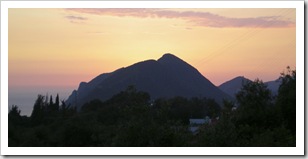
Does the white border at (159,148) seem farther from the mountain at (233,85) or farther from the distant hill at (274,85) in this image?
the distant hill at (274,85)

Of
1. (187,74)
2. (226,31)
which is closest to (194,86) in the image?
(187,74)

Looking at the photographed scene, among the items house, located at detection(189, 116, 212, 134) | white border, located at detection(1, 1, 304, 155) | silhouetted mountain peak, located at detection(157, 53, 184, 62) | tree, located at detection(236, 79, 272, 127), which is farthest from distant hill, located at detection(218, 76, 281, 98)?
white border, located at detection(1, 1, 304, 155)

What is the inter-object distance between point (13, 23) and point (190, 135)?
3.55 metres

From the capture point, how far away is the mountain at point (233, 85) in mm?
11155

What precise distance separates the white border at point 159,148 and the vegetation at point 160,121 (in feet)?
0.72

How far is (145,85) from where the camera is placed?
1102 centimetres

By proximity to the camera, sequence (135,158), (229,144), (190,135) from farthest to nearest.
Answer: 1. (190,135)
2. (229,144)
3. (135,158)

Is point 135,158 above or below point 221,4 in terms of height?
below

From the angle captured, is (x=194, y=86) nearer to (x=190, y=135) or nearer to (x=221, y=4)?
(x=190, y=135)

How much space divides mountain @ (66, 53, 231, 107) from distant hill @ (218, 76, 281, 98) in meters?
0.22

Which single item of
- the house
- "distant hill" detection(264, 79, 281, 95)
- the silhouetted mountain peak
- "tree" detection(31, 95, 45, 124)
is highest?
the silhouetted mountain peak

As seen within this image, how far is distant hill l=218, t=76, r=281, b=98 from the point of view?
36.8 ft

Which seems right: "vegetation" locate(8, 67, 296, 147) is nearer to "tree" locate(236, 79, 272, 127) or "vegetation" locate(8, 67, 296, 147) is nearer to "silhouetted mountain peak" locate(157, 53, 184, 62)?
"tree" locate(236, 79, 272, 127)

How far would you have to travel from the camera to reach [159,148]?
29.3 feet
